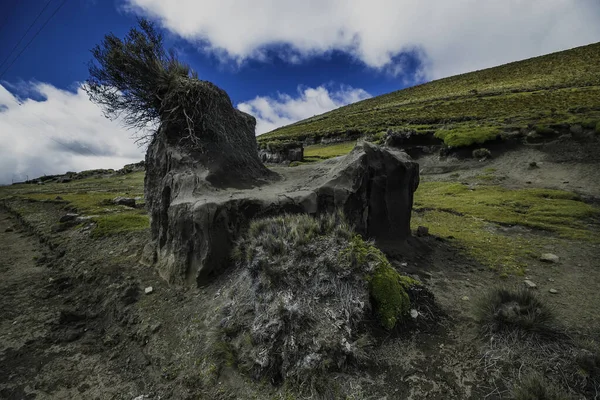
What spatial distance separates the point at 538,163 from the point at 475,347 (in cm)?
3038

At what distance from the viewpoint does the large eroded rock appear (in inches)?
→ 310

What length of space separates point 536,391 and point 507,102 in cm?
7151

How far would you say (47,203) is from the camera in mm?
28703

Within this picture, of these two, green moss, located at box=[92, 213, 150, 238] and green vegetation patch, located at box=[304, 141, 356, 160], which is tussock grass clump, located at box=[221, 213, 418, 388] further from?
green vegetation patch, located at box=[304, 141, 356, 160]

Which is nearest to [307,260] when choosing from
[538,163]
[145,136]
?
[145,136]

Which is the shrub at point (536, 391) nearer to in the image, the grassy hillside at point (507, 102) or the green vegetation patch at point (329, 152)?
the grassy hillside at point (507, 102)

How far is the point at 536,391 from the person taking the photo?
3.88 metres

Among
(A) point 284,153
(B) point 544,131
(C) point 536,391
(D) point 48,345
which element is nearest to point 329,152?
(A) point 284,153

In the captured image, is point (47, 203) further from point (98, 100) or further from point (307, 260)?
point (307, 260)

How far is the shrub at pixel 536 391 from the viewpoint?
375 cm

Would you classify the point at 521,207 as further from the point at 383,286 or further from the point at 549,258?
the point at 383,286

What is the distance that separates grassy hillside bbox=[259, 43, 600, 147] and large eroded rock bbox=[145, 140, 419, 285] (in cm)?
2886

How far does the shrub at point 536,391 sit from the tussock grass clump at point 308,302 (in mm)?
1919

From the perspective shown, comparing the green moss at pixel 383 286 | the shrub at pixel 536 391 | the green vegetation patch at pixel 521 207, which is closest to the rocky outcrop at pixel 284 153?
the green vegetation patch at pixel 521 207
